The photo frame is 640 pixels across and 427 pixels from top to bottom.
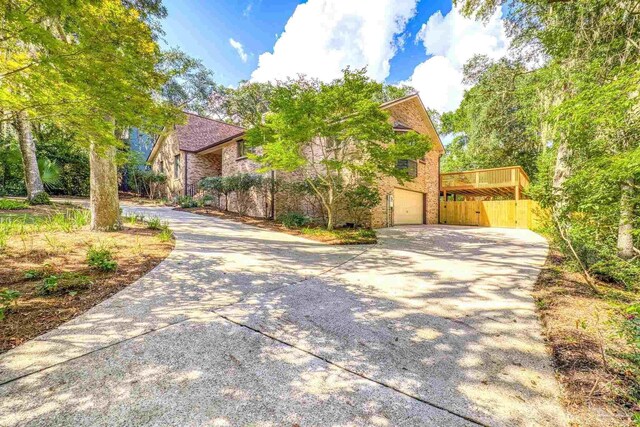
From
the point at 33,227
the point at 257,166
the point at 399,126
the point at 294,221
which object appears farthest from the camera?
the point at 257,166

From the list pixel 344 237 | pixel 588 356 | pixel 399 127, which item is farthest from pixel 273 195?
pixel 588 356

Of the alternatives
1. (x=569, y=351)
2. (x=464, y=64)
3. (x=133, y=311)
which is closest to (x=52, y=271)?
(x=133, y=311)

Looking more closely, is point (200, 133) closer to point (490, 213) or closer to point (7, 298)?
point (7, 298)

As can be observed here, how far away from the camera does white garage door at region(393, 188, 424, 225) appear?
1331 centimetres

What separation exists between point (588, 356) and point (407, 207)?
1226cm

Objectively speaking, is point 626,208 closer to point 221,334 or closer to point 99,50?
point 221,334

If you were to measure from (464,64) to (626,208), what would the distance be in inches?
554

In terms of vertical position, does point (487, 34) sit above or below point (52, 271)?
above

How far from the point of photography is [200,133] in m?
18.5

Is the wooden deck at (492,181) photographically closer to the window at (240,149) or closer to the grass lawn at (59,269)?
the window at (240,149)

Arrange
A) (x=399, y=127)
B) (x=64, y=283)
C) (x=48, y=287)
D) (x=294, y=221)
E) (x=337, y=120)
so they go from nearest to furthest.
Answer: (x=48, y=287) < (x=64, y=283) < (x=337, y=120) < (x=294, y=221) < (x=399, y=127)

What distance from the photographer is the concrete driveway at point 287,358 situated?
65.6 inches

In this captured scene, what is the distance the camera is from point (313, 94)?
762cm

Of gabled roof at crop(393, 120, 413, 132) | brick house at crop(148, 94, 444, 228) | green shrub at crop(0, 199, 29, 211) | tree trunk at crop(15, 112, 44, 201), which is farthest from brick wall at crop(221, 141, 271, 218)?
green shrub at crop(0, 199, 29, 211)
